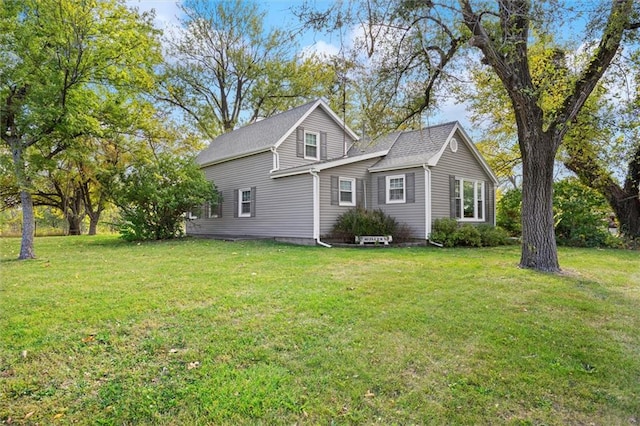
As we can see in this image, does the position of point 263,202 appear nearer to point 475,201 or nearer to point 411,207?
point 411,207

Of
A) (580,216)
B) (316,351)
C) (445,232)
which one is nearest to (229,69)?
(445,232)

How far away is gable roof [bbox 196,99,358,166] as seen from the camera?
1491 centimetres

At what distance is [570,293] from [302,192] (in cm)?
907

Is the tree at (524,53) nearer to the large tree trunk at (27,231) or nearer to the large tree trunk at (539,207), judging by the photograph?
the large tree trunk at (539,207)

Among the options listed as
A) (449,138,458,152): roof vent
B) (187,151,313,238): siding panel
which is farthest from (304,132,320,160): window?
(449,138,458,152): roof vent

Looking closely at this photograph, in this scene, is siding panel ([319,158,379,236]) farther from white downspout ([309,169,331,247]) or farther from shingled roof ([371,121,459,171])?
shingled roof ([371,121,459,171])

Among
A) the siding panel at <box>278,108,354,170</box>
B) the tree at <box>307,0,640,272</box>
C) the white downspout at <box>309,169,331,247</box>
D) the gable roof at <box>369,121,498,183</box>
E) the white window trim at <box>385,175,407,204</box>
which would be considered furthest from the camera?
the siding panel at <box>278,108,354,170</box>

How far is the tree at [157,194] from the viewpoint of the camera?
1332 centimetres

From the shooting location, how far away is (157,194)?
13156 mm

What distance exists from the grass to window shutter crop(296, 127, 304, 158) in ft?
32.2

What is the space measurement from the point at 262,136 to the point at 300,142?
1.82m

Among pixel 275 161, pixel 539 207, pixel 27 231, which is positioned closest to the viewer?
pixel 539 207

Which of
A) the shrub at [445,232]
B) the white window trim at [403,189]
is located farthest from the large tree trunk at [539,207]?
the white window trim at [403,189]

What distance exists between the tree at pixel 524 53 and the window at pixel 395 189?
5.84 m
